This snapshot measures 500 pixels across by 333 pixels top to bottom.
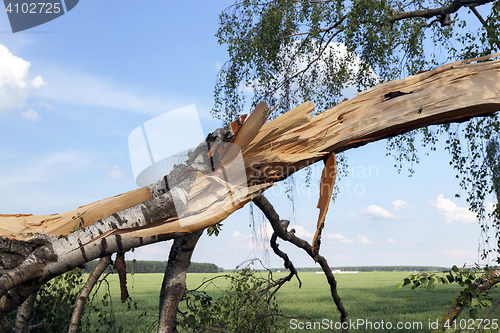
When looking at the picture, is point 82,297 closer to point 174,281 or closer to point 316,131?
point 174,281

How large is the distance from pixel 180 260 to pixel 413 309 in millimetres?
10090

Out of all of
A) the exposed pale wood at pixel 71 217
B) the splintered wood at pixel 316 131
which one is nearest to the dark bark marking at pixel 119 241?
the splintered wood at pixel 316 131

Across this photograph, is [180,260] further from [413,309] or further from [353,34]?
[413,309]

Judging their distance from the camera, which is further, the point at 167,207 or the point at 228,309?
the point at 228,309

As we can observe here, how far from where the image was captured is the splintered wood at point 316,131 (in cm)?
261

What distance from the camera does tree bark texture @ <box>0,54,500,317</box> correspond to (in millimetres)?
2096

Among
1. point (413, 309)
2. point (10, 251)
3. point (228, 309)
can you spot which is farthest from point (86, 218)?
point (413, 309)

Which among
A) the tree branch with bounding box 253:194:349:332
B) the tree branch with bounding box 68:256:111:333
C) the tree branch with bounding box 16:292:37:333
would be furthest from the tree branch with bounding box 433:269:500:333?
the tree branch with bounding box 16:292:37:333

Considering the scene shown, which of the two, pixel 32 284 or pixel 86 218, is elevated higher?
pixel 86 218

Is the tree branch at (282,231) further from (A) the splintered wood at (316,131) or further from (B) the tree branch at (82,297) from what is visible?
(B) the tree branch at (82,297)

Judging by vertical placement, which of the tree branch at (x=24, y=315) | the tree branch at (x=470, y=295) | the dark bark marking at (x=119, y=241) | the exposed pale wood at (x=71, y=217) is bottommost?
the tree branch at (x=470, y=295)

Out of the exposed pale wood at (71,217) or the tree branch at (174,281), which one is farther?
the tree branch at (174,281)

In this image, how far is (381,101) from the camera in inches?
125

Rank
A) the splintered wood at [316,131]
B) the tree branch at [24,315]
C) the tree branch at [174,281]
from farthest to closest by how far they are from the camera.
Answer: the tree branch at [24,315], the tree branch at [174,281], the splintered wood at [316,131]
